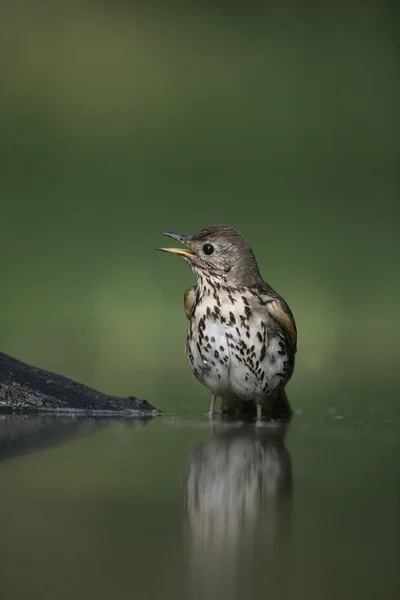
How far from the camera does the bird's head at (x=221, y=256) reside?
3.91 metres

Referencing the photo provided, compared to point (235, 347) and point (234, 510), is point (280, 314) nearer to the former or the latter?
point (235, 347)

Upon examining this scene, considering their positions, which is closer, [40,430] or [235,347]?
[40,430]

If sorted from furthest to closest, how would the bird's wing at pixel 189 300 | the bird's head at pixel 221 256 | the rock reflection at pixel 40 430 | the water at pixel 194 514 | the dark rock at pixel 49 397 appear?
the bird's wing at pixel 189 300, the bird's head at pixel 221 256, the dark rock at pixel 49 397, the rock reflection at pixel 40 430, the water at pixel 194 514

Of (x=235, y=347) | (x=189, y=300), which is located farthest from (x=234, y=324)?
(x=189, y=300)

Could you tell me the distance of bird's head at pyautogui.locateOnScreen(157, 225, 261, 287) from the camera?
3.91m

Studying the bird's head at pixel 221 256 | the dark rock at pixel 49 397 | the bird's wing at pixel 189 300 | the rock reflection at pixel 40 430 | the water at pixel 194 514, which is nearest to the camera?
the water at pixel 194 514

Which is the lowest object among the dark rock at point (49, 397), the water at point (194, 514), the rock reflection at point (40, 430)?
the water at point (194, 514)

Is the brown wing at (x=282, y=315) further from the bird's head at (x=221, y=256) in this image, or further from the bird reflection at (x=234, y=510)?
the bird reflection at (x=234, y=510)

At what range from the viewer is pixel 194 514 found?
84.4 inches

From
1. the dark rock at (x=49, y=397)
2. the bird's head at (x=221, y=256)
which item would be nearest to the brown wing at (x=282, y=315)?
the bird's head at (x=221, y=256)

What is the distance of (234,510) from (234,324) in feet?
5.38

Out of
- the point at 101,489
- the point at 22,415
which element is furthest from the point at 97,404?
the point at 101,489

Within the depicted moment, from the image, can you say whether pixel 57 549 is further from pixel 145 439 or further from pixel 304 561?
pixel 145 439

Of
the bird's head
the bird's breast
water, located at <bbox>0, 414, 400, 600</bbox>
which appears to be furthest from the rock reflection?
the bird's head
